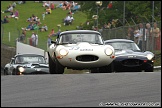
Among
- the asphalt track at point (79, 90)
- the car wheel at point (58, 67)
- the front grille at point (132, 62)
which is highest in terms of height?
the front grille at point (132, 62)

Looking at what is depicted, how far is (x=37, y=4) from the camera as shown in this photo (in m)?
67.3

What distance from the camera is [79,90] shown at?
9.50 meters

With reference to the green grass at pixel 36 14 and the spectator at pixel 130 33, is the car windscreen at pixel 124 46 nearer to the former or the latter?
the spectator at pixel 130 33

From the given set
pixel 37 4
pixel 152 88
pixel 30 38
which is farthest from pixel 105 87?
pixel 37 4

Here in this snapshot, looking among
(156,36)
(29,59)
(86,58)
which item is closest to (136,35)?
(156,36)

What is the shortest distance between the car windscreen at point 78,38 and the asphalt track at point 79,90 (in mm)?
4948

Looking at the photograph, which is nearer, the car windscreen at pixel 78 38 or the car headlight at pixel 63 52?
the car headlight at pixel 63 52

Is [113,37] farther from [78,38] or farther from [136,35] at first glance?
[78,38]

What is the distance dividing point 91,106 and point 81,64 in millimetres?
8102

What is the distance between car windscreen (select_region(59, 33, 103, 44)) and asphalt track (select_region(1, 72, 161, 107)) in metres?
4.95

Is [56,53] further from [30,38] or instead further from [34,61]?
[30,38]

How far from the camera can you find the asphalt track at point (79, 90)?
8.20 metres

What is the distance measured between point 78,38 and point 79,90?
7.48 metres

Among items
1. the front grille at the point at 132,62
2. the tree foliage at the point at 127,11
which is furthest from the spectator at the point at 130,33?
the front grille at the point at 132,62
